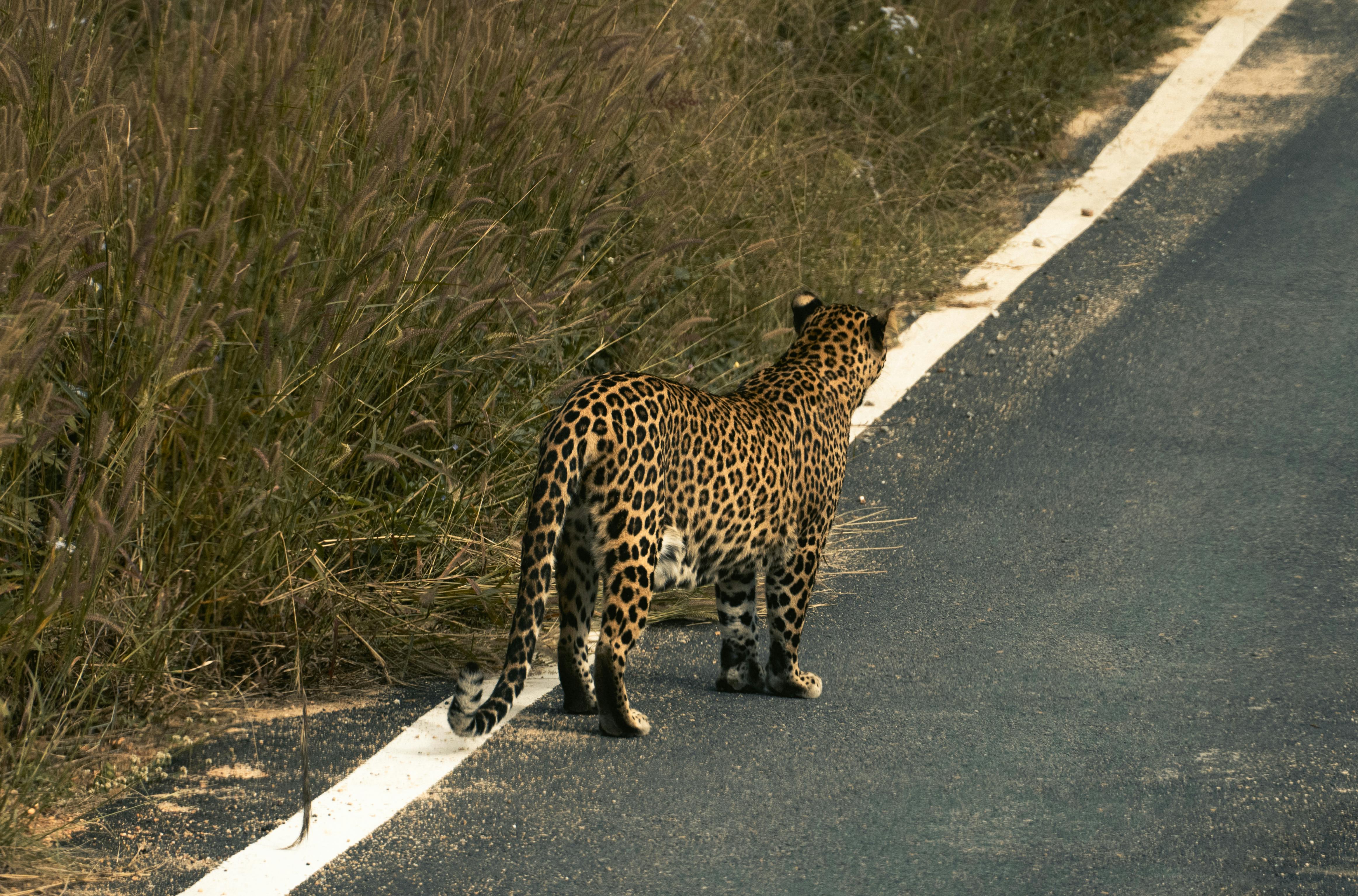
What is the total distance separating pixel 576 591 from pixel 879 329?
1620 mm

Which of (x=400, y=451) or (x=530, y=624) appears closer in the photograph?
(x=530, y=624)

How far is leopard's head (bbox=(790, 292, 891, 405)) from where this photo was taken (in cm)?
535

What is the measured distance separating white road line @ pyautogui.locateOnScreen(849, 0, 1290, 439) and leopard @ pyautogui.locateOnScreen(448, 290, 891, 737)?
1.78m

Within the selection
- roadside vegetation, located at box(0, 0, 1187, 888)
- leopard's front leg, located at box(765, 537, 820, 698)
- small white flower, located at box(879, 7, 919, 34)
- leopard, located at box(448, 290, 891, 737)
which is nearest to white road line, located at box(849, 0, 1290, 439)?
roadside vegetation, located at box(0, 0, 1187, 888)

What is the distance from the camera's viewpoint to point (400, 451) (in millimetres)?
4719

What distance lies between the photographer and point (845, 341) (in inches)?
214

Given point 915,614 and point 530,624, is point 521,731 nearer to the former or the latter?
point 530,624

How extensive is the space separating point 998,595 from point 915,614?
0.34 m

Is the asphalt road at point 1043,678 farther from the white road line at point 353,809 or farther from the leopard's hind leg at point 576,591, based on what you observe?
the leopard's hind leg at point 576,591

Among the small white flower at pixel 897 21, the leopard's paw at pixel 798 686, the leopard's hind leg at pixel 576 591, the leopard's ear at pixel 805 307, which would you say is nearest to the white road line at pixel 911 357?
the leopard's hind leg at pixel 576 591

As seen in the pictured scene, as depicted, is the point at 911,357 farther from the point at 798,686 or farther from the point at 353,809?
the point at 353,809

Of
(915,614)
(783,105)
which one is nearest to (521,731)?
(915,614)

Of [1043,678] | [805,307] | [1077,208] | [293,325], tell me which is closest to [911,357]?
[805,307]

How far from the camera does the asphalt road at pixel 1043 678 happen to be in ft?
12.8
